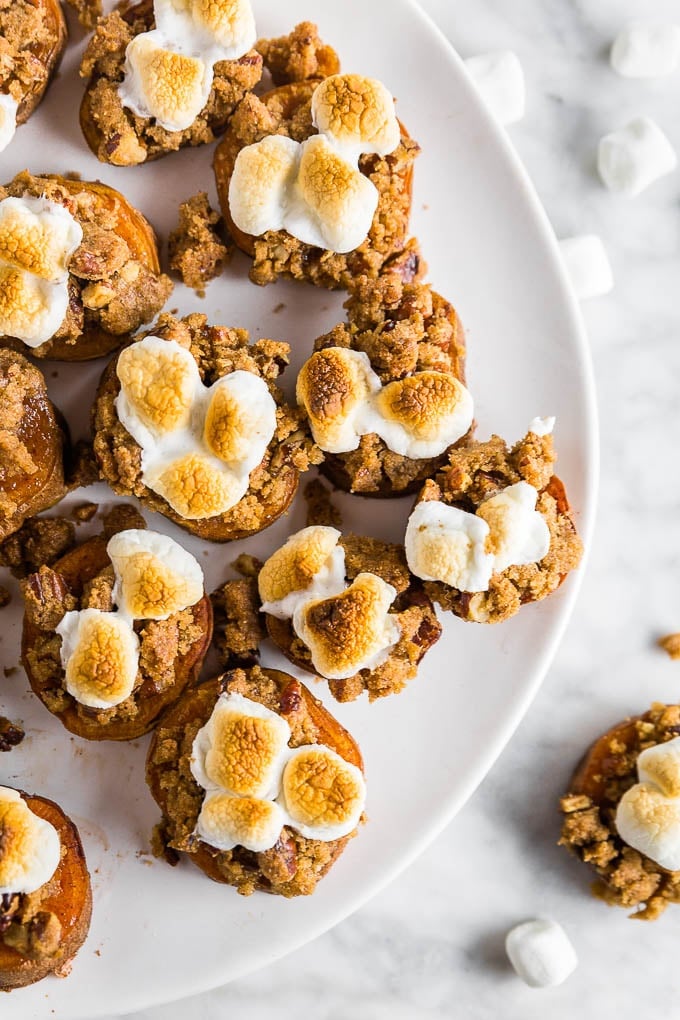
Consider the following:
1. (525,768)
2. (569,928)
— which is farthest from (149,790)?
(569,928)

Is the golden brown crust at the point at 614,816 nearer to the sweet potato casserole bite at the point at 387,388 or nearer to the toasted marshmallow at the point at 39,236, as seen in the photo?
the sweet potato casserole bite at the point at 387,388

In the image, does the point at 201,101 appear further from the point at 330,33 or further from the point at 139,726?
the point at 139,726

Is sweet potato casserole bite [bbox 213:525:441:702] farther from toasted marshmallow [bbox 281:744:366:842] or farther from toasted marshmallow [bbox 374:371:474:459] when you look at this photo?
toasted marshmallow [bbox 374:371:474:459]

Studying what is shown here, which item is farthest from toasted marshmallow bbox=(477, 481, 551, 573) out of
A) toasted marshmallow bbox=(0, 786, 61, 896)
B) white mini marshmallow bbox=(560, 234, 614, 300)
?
toasted marshmallow bbox=(0, 786, 61, 896)

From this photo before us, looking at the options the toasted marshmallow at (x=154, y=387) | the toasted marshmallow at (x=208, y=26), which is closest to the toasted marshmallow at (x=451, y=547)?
the toasted marshmallow at (x=154, y=387)

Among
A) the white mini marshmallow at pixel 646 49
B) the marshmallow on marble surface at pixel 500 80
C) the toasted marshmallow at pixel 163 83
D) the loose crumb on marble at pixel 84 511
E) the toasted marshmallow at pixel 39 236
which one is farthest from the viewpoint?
the white mini marshmallow at pixel 646 49

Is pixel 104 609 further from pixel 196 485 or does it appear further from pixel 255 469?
pixel 255 469
